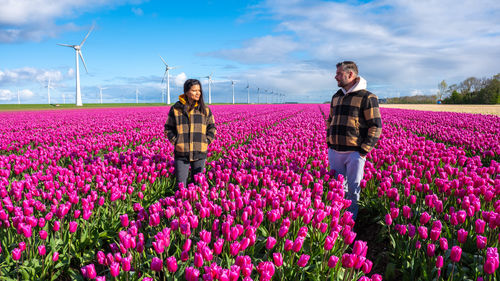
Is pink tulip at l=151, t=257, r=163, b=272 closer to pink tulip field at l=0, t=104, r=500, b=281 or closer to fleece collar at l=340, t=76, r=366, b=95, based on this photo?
pink tulip field at l=0, t=104, r=500, b=281

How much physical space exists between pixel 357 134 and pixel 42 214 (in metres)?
4.67

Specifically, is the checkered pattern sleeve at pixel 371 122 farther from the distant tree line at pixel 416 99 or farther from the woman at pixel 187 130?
the distant tree line at pixel 416 99

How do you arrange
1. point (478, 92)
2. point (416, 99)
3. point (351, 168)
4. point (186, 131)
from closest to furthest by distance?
point (351, 168), point (186, 131), point (478, 92), point (416, 99)

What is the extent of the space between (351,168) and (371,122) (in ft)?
2.61

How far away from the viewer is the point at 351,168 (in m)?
5.00

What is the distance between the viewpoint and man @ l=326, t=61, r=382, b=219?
15.4 ft

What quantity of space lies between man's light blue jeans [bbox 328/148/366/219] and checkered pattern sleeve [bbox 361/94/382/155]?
0.28m

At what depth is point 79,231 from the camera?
3988 millimetres

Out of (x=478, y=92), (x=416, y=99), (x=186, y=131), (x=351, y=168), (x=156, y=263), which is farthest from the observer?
(x=416, y=99)

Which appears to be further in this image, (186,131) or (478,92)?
(478,92)

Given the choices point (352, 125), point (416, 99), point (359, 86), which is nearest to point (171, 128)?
point (352, 125)

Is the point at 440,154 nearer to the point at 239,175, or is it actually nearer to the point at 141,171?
the point at 239,175

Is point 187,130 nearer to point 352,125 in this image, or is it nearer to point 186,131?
point 186,131

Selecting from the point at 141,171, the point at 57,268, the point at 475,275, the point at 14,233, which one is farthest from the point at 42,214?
the point at 475,275
